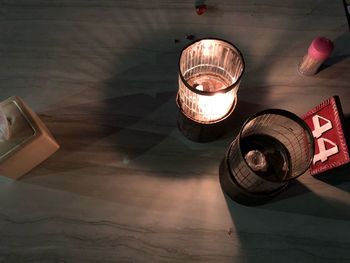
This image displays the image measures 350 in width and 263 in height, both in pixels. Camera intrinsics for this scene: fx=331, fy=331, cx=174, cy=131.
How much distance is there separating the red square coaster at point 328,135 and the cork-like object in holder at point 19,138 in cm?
47

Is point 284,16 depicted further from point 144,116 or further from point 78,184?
point 78,184

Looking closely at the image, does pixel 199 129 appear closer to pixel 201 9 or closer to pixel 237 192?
pixel 237 192

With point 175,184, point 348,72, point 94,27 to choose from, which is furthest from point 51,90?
point 348,72

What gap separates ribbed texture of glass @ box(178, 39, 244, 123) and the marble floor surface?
0.08m

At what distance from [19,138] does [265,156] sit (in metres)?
0.41

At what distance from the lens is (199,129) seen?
0.58 metres

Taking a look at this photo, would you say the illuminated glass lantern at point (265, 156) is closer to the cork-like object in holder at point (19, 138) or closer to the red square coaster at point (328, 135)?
the red square coaster at point (328, 135)

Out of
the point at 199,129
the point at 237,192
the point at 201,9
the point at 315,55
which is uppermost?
the point at 201,9

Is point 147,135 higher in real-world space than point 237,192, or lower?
higher

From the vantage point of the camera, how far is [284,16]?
72cm

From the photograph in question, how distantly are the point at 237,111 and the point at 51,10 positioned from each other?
46 centimetres

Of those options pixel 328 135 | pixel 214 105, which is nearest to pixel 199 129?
pixel 214 105

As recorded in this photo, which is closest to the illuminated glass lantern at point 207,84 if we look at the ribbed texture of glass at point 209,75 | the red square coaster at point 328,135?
the ribbed texture of glass at point 209,75

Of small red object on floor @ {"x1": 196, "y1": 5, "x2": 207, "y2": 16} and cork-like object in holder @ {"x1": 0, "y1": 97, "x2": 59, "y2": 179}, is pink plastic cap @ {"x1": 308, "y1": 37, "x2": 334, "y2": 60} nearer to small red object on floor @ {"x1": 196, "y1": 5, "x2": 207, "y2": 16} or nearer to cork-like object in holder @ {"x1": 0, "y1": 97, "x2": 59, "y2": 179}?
small red object on floor @ {"x1": 196, "y1": 5, "x2": 207, "y2": 16}
